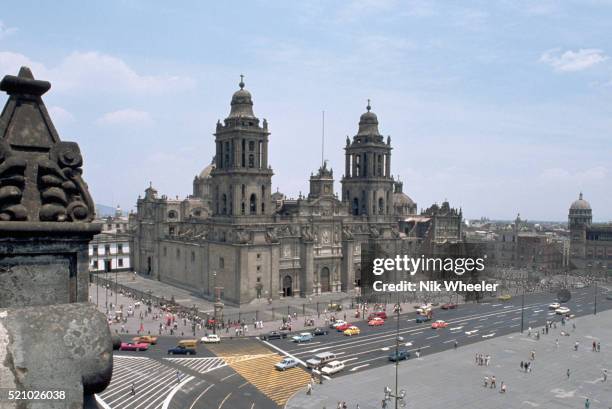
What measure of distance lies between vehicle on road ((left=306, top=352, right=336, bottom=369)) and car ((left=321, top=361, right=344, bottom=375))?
31.3 inches

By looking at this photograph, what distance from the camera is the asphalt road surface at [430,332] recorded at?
154 feet

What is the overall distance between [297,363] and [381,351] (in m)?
8.84

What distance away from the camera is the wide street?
3509 centimetres

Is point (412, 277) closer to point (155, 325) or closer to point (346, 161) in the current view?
point (346, 161)

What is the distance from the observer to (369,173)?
89938 millimetres

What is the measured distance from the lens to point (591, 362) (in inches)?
1844

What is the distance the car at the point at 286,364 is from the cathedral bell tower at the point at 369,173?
48512 mm

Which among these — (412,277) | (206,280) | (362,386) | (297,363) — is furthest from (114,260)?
(362,386)

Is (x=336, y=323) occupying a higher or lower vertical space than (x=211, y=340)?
higher

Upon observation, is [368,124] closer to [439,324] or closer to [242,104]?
[242,104]

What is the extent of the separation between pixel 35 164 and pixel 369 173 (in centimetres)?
8516

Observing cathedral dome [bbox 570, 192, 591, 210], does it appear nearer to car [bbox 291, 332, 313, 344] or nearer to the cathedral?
the cathedral

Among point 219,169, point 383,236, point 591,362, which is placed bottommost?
point 591,362

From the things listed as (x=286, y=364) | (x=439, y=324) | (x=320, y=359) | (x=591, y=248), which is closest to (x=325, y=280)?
(x=439, y=324)
